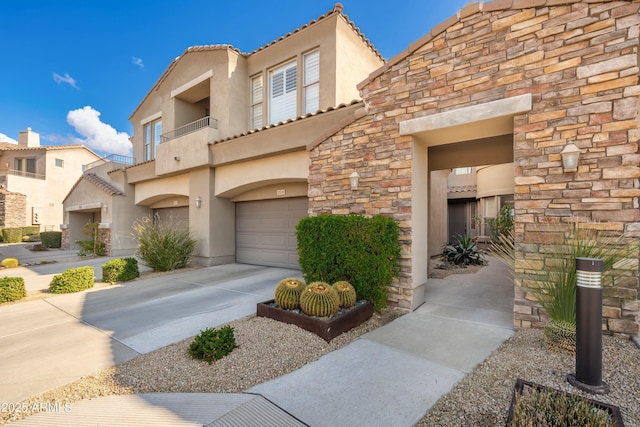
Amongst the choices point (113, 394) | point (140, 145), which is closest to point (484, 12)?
point (113, 394)

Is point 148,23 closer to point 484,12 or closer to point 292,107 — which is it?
point 292,107

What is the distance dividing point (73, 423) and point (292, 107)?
933 cm

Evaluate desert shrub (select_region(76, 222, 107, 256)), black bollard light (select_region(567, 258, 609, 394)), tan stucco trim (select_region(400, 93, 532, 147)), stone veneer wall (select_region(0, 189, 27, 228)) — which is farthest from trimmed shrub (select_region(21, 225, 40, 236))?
black bollard light (select_region(567, 258, 609, 394))

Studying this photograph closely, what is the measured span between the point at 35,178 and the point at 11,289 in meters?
27.2

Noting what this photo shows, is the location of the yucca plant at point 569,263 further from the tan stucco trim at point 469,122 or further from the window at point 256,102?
the window at point 256,102

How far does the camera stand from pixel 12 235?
21.4 m

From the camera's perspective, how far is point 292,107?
32.6 ft

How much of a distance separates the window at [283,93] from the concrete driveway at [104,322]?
18.6 feet

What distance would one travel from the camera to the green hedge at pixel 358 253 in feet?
16.8

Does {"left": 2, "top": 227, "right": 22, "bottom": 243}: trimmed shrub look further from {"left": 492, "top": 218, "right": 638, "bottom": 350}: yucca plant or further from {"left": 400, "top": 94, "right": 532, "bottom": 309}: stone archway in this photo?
{"left": 492, "top": 218, "right": 638, "bottom": 350}: yucca plant

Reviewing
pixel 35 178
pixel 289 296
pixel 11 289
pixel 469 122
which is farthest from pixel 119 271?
pixel 35 178

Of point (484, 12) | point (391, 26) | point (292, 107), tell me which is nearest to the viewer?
point (484, 12)

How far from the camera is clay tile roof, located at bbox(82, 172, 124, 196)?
14.2m

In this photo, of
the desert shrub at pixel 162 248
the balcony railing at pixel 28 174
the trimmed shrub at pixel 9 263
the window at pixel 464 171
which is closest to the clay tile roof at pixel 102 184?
the trimmed shrub at pixel 9 263
